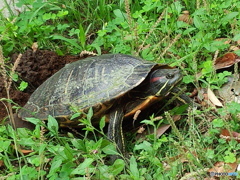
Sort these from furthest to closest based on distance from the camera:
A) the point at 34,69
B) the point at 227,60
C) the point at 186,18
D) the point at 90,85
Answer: the point at 186,18 → the point at 34,69 → the point at 227,60 → the point at 90,85

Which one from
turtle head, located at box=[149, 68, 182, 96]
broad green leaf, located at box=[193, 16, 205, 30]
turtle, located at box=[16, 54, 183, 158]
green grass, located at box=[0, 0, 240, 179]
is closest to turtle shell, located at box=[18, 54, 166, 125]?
turtle, located at box=[16, 54, 183, 158]

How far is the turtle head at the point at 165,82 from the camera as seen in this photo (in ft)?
9.85

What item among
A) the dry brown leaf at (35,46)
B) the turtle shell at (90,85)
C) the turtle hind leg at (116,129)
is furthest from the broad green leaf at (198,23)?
the dry brown leaf at (35,46)

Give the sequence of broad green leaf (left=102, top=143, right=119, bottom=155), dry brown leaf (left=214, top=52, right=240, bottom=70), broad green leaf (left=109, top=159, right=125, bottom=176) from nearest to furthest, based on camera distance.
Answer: broad green leaf (left=109, top=159, right=125, bottom=176) → broad green leaf (left=102, top=143, right=119, bottom=155) → dry brown leaf (left=214, top=52, right=240, bottom=70)

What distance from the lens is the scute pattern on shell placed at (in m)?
2.96

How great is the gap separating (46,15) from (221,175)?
2.59m

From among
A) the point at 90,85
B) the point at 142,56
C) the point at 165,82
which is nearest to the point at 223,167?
the point at 165,82

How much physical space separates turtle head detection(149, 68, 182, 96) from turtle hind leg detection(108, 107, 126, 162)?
0.29 meters

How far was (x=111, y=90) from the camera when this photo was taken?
116 inches

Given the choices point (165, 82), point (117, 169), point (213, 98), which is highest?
point (165, 82)

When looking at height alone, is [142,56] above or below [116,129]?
above

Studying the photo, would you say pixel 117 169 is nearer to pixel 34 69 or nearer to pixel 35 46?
pixel 34 69

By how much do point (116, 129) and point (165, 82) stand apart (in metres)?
0.48

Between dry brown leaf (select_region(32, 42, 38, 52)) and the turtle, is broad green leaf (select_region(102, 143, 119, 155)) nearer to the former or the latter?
the turtle
